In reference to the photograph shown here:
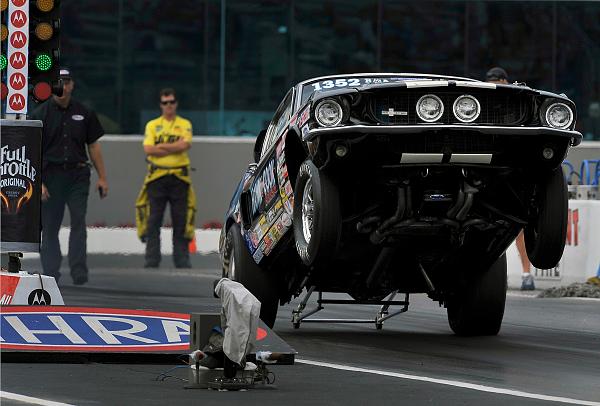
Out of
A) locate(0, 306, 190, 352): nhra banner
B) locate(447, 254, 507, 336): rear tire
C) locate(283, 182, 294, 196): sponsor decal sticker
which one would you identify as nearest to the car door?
locate(283, 182, 294, 196): sponsor decal sticker

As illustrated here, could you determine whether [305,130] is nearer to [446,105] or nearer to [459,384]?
[446,105]

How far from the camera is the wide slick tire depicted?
11.1 metres

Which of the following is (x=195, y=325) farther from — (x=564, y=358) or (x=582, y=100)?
(x=582, y=100)

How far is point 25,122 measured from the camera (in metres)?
13.5

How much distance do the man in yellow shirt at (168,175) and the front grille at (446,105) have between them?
10.8 metres

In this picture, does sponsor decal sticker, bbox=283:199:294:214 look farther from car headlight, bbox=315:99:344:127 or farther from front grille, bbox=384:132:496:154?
front grille, bbox=384:132:496:154

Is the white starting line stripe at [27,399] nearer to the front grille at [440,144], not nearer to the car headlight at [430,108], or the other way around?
the front grille at [440,144]

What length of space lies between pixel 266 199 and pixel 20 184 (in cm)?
213

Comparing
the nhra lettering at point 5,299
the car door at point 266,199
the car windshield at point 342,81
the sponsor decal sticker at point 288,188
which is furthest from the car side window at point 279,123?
the nhra lettering at point 5,299

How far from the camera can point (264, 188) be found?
12.7 meters

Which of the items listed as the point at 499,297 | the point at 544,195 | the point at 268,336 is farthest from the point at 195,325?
the point at 499,297

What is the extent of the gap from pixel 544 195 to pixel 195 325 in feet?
10.1

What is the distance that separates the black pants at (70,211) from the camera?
60.8 ft

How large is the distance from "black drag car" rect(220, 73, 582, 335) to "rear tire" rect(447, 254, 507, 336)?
0.45 m
